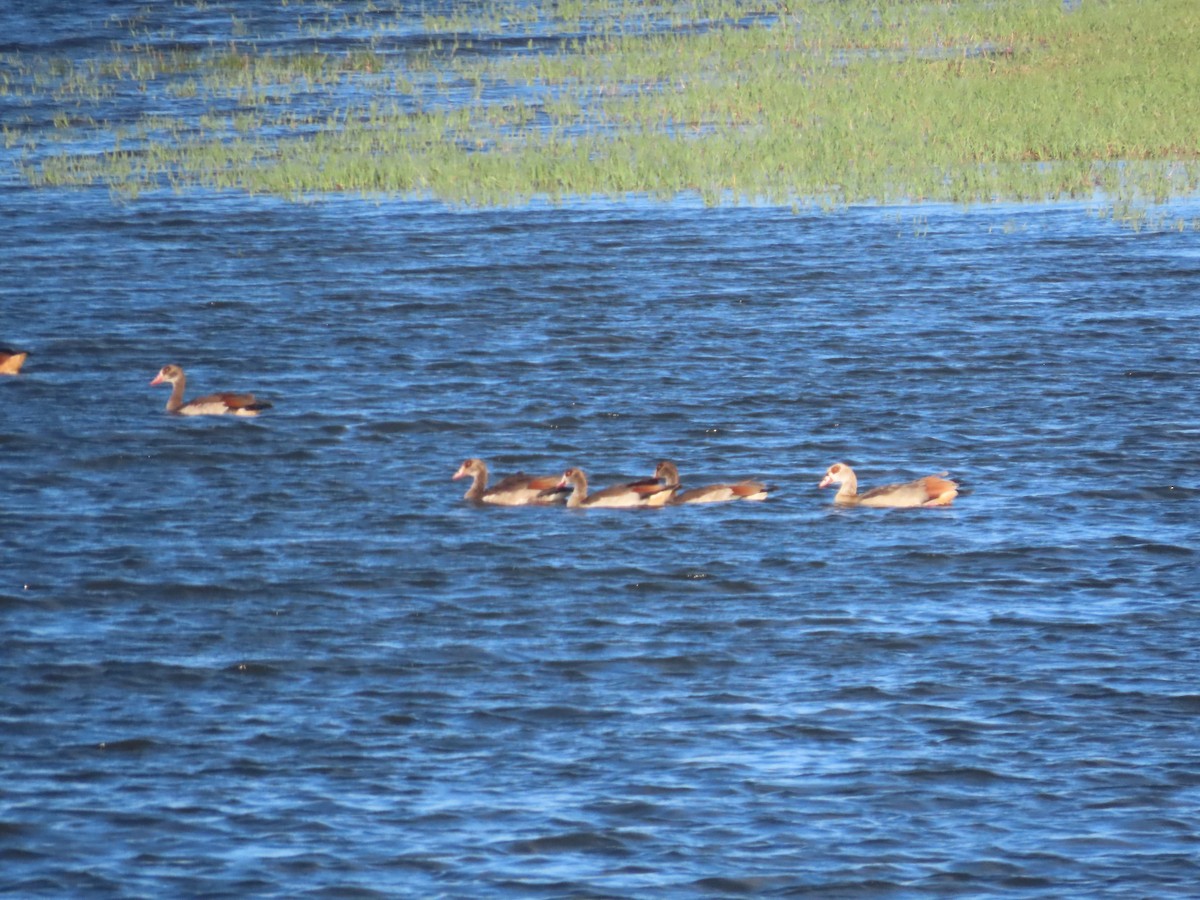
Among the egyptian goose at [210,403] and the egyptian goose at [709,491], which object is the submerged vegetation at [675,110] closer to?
the egyptian goose at [210,403]

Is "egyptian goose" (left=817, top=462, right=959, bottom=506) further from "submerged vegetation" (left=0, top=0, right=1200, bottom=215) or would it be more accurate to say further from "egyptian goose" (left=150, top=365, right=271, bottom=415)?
"submerged vegetation" (left=0, top=0, right=1200, bottom=215)

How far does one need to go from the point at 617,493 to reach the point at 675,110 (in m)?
22.6

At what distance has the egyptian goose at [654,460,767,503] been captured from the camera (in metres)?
17.7

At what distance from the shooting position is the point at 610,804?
11359mm

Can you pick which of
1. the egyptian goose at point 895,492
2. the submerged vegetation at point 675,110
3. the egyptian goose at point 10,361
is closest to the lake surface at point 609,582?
the egyptian goose at point 895,492

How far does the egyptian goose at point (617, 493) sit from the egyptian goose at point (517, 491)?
0.11 meters

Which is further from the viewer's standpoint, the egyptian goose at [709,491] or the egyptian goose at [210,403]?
the egyptian goose at [210,403]

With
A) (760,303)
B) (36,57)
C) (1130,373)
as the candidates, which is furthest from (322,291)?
(36,57)

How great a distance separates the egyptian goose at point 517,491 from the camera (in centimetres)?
1789

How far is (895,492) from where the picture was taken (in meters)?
17.4

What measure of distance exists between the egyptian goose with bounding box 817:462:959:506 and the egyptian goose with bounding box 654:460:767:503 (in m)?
0.56

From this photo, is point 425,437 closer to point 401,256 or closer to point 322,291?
point 322,291

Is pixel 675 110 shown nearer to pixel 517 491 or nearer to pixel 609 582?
pixel 517 491

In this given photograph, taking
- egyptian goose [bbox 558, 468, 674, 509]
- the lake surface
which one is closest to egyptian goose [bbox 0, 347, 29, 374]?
the lake surface
